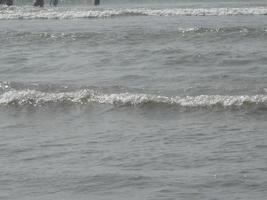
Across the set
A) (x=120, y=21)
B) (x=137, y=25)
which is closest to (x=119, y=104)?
(x=137, y=25)

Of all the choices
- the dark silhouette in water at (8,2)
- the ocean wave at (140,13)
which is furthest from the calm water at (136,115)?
the dark silhouette in water at (8,2)

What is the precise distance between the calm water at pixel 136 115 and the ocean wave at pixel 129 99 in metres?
0.02

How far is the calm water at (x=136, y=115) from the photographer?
830cm

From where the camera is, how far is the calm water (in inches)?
327

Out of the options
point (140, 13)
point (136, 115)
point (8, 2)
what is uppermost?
point (136, 115)

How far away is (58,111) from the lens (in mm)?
12734

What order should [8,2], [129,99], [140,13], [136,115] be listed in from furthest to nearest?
1. [8,2]
2. [140,13]
3. [129,99]
4. [136,115]

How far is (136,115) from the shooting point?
11.9 m

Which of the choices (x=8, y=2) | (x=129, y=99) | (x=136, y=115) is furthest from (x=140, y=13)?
(x=136, y=115)

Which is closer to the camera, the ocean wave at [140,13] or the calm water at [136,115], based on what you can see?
the calm water at [136,115]

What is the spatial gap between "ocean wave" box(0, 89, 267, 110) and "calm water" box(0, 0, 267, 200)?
0.05ft

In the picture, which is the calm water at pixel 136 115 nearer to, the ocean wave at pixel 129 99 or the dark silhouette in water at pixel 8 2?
the ocean wave at pixel 129 99

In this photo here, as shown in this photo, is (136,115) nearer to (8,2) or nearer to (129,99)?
(129,99)

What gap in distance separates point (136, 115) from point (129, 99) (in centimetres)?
87
